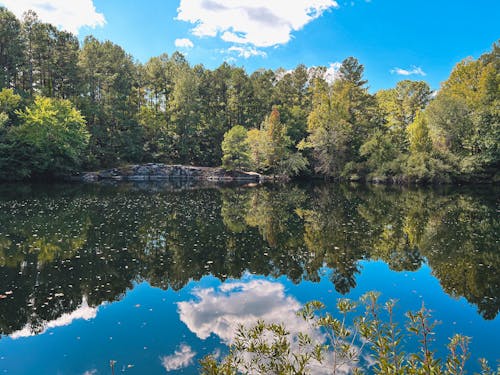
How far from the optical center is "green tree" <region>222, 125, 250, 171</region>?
49.2m

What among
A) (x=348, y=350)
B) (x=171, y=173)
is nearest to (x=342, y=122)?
(x=171, y=173)

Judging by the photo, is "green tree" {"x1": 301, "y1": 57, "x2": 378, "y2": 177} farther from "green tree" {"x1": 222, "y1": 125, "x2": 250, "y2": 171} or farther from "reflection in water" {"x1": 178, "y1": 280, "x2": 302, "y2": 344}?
"reflection in water" {"x1": 178, "y1": 280, "x2": 302, "y2": 344}

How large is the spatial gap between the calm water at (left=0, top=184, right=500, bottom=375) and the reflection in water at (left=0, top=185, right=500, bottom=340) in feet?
0.17

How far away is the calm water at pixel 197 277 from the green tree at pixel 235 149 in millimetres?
30608

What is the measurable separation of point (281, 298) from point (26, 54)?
161 ft

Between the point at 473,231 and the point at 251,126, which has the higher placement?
the point at 251,126

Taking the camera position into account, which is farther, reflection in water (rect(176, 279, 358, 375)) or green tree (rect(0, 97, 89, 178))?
green tree (rect(0, 97, 89, 178))

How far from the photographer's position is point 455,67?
45.0 metres

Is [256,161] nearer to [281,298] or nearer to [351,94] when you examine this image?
[351,94]

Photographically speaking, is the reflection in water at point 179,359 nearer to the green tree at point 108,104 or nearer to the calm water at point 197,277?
the calm water at point 197,277

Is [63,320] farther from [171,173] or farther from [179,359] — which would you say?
[171,173]

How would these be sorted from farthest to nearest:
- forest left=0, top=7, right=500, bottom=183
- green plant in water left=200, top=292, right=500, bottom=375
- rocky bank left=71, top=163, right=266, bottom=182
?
1. rocky bank left=71, top=163, right=266, bottom=182
2. forest left=0, top=7, right=500, bottom=183
3. green plant in water left=200, top=292, right=500, bottom=375

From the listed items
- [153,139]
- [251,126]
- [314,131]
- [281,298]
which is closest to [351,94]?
[314,131]

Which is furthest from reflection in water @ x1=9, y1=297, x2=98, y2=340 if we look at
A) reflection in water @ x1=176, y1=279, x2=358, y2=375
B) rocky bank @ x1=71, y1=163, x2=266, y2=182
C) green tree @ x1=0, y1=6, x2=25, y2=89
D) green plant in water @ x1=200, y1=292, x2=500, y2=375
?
green tree @ x1=0, y1=6, x2=25, y2=89
